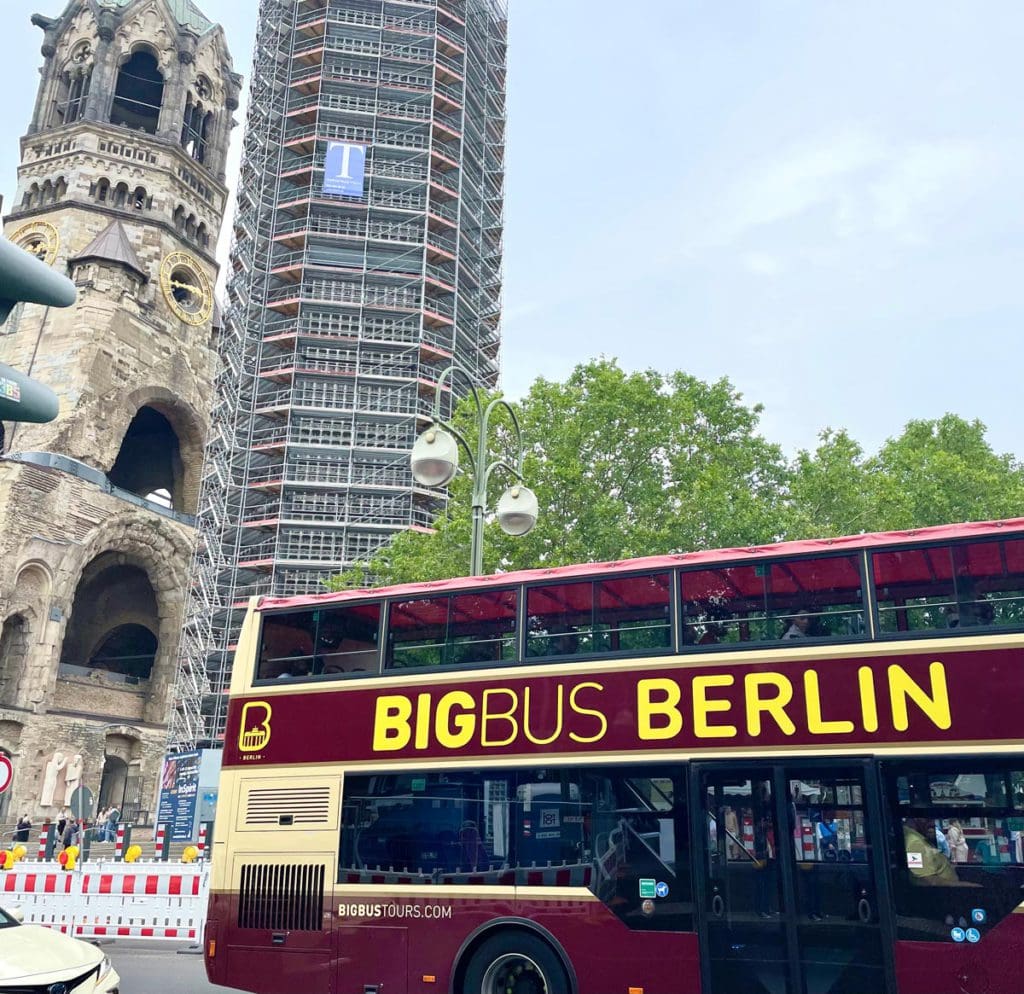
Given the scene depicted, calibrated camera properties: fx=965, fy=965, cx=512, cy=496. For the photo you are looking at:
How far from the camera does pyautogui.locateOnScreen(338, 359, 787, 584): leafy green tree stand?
24141 mm

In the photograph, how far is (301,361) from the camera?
38.2 m

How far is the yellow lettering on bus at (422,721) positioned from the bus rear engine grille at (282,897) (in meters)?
1.39

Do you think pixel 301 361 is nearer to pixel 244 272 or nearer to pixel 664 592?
pixel 244 272

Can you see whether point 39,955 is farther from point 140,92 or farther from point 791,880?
point 140,92

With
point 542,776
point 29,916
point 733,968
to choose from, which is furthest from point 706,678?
point 29,916

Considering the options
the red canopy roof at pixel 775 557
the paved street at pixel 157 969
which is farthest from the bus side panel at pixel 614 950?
the paved street at pixel 157 969

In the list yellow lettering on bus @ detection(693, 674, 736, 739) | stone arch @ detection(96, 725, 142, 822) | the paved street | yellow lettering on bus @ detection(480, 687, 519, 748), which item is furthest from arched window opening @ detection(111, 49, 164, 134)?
yellow lettering on bus @ detection(693, 674, 736, 739)

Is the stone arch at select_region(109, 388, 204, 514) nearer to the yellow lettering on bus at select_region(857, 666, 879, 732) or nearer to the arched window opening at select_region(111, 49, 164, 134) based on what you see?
the arched window opening at select_region(111, 49, 164, 134)

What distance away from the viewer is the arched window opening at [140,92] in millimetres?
44000

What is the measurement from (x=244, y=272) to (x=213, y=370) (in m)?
4.35

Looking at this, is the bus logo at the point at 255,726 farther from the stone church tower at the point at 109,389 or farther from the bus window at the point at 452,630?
the stone church tower at the point at 109,389

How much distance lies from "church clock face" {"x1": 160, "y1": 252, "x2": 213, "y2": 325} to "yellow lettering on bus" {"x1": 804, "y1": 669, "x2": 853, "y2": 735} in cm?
3687

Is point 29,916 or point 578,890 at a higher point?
point 578,890

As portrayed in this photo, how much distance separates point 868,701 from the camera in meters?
6.88
